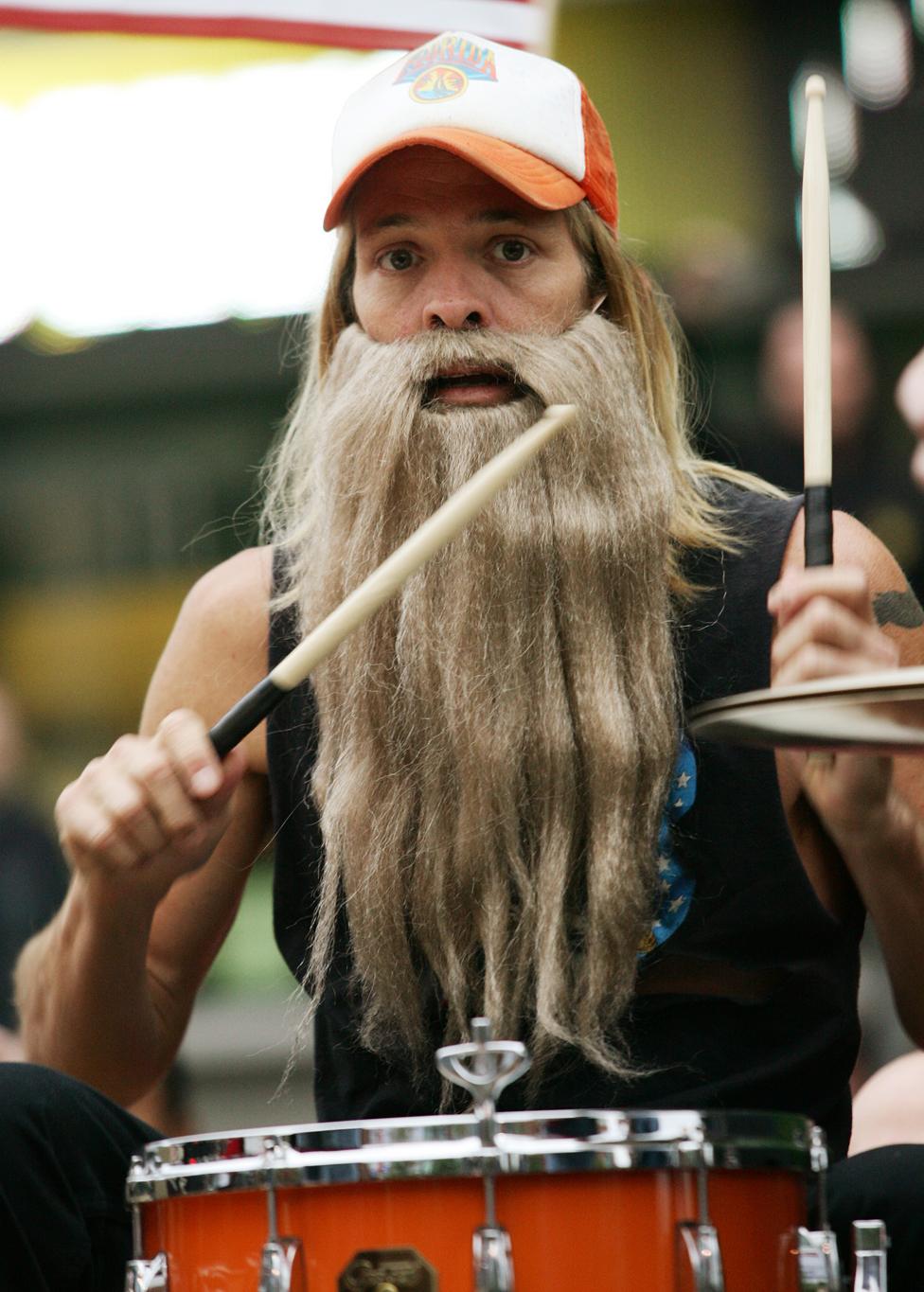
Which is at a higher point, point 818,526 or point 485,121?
point 485,121

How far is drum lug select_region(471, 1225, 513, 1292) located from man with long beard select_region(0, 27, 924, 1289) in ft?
1.52

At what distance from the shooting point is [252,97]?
4.94m

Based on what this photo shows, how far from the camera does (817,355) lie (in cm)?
174

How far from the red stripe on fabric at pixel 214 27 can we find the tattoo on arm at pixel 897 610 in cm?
111

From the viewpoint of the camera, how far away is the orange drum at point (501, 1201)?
142 cm

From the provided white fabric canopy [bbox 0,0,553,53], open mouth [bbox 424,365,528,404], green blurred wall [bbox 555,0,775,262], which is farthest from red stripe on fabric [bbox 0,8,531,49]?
green blurred wall [bbox 555,0,775,262]

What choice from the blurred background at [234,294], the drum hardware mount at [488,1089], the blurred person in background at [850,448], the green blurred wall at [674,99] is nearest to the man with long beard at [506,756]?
the drum hardware mount at [488,1089]

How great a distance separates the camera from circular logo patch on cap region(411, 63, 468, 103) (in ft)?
7.27

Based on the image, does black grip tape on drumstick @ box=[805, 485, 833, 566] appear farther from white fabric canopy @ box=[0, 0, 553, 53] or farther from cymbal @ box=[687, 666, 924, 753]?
white fabric canopy @ box=[0, 0, 553, 53]

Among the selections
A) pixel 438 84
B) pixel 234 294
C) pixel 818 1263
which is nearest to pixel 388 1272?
pixel 818 1263

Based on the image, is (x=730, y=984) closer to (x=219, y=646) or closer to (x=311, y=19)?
(x=219, y=646)

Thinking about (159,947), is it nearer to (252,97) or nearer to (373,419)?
(373,419)

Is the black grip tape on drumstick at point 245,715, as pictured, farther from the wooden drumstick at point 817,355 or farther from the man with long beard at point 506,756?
the wooden drumstick at point 817,355

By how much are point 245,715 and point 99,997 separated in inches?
19.1
